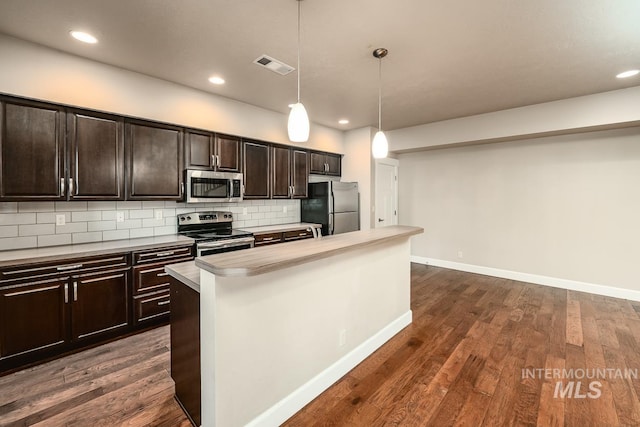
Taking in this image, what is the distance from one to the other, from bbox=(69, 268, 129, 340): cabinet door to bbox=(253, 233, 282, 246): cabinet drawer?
153 centimetres

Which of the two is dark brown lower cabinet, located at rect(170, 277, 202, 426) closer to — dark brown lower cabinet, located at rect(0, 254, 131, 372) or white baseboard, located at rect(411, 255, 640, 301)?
dark brown lower cabinet, located at rect(0, 254, 131, 372)

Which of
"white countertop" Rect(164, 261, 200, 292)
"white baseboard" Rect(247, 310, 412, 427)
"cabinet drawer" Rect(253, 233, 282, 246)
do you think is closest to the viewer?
"white countertop" Rect(164, 261, 200, 292)

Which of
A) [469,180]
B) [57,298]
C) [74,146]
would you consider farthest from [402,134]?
[57,298]

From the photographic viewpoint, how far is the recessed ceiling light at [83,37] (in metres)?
2.37

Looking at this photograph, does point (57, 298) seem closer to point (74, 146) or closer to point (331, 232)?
point (74, 146)

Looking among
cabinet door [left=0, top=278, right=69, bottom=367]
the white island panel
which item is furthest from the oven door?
the white island panel

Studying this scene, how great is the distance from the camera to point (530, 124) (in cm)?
412

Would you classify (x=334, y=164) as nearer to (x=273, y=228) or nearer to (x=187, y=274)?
(x=273, y=228)

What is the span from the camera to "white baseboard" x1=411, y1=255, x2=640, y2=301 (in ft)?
13.1

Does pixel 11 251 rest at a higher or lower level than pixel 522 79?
lower

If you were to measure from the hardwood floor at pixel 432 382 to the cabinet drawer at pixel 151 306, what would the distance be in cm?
17

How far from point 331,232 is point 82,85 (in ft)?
11.7

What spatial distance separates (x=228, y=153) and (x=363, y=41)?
2.24 meters

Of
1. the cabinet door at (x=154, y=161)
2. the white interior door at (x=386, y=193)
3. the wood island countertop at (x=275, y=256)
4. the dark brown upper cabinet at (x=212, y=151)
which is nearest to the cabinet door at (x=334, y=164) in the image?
the white interior door at (x=386, y=193)
